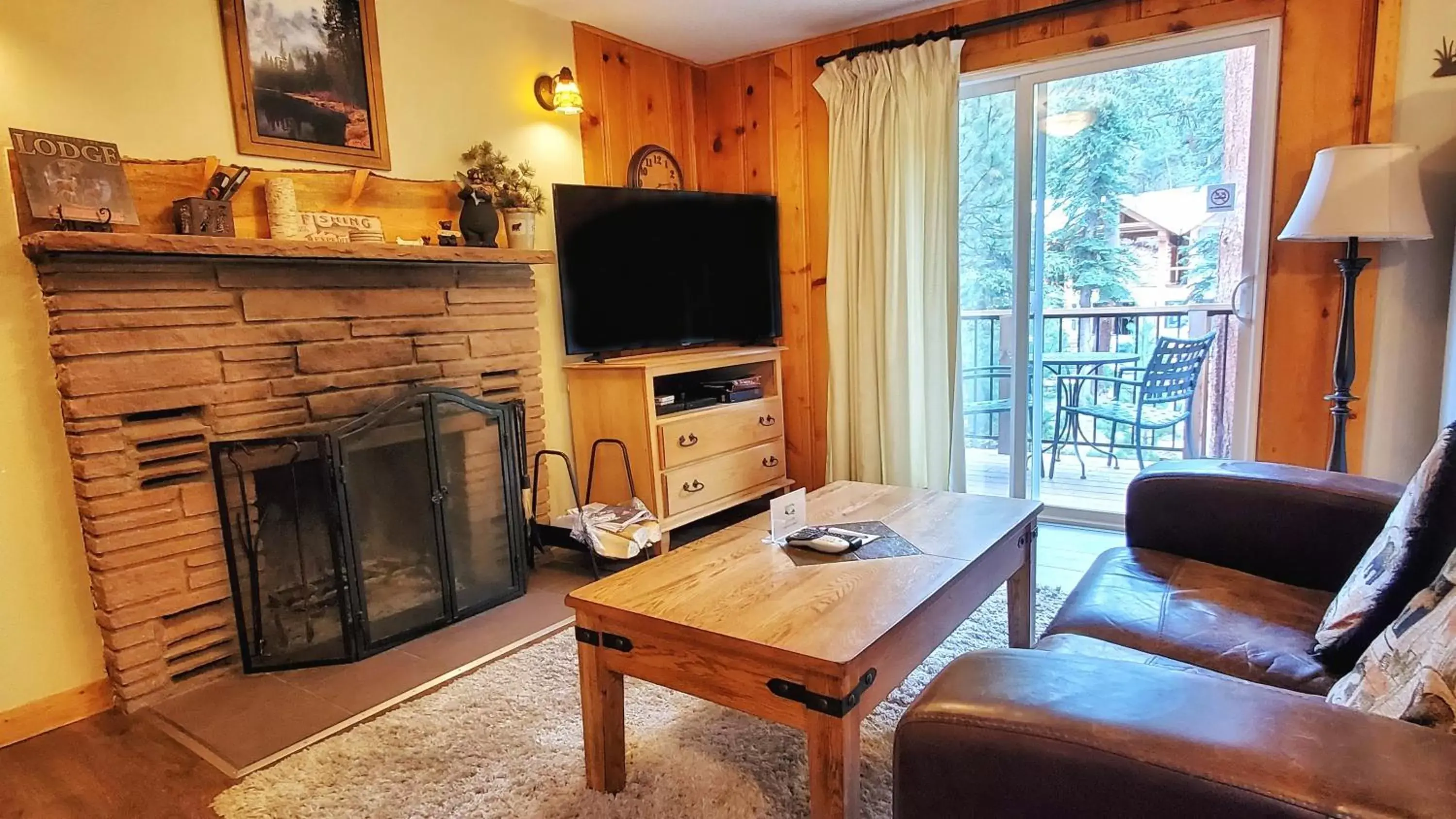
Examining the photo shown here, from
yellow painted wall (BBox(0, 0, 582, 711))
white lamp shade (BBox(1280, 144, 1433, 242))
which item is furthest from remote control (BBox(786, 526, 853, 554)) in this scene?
yellow painted wall (BBox(0, 0, 582, 711))

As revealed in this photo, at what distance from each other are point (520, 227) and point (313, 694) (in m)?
1.78

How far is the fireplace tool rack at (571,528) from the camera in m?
3.11

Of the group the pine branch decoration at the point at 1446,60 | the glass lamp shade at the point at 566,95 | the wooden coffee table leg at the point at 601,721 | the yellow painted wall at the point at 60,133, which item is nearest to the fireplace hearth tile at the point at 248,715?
the yellow painted wall at the point at 60,133

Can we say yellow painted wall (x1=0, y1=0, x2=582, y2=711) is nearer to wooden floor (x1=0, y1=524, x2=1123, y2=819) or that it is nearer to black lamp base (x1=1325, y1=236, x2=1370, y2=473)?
wooden floor (x1=0, y1=524, x2=1123, y2=819)

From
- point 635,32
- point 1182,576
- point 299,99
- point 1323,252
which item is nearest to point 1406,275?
point 1323,252

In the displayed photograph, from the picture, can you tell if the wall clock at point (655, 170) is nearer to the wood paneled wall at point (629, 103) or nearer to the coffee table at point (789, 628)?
the wood paneled wall at point (629, 103)

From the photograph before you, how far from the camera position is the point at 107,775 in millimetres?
1883

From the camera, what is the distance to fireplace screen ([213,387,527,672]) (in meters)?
2.36

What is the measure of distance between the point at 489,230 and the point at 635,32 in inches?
53.9

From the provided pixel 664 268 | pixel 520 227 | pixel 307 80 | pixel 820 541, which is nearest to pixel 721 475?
pixel 664 268

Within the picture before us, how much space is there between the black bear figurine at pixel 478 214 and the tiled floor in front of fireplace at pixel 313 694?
4.52ft

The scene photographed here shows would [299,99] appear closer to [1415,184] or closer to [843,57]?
[843,57]

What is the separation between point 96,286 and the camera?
205 cm

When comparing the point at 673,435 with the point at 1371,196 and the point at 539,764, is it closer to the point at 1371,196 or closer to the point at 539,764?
the point at 539,764
